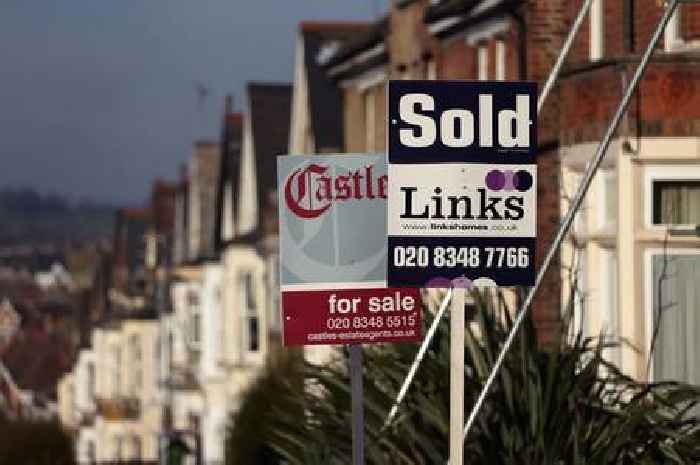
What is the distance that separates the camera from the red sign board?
552 inches

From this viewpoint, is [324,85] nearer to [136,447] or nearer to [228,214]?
[228,214]

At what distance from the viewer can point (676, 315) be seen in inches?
755

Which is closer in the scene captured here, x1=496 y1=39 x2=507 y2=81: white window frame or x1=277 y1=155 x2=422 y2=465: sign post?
x1=277 y1=155 x2=422 y2=465: sign post

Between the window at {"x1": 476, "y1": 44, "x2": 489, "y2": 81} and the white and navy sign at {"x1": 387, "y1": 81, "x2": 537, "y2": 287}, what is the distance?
14852mm

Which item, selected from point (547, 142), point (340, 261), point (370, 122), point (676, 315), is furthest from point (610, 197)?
point (370, 122)

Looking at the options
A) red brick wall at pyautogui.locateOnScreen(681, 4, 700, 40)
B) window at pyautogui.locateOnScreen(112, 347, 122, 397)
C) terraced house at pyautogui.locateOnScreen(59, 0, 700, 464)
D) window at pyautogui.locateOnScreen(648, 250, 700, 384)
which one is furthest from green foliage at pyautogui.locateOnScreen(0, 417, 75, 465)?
window at pyautogui.locateOnScreen(648, 250, 700, 384)

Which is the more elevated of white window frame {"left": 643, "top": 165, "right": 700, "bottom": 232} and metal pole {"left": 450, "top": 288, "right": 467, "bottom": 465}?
white window frame {"left": 643, "top": 165, "right": 700, "bottom": 232}

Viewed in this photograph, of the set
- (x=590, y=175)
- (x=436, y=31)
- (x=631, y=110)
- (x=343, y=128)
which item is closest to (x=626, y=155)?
(x=631, y=110)

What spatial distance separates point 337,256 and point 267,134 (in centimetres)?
3627

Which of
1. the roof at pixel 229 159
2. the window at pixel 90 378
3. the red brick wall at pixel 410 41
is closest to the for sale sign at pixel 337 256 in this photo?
the red brick wall at pixel 410 41

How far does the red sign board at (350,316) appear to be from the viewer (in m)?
14.0

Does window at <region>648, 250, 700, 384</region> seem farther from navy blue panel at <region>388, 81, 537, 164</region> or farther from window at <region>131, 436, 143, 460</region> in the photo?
window at <region>131, 436, 143, 460</region>

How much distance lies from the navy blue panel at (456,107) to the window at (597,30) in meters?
8.30

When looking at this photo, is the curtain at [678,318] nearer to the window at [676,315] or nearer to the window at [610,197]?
the window at [676,315]
